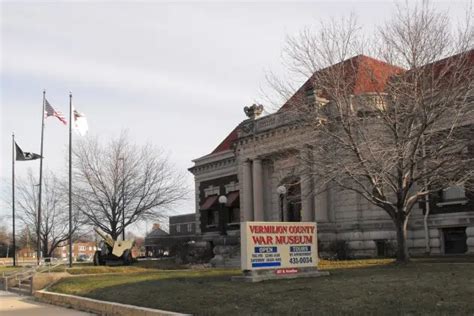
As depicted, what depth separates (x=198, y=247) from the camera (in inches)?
1770

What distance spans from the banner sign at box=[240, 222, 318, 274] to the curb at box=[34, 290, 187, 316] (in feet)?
12.7

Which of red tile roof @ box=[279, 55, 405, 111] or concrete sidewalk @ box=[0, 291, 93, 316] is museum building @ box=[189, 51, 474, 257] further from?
concrete sidewalk @ box=[0, 291, 93, 316]

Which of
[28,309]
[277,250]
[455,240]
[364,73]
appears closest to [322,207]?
[455,240]

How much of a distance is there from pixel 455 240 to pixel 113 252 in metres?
21.1

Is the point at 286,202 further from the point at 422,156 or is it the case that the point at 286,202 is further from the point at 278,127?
the point at 422,156

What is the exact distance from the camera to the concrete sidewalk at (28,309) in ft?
54.6

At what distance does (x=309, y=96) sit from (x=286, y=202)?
52.7 feet

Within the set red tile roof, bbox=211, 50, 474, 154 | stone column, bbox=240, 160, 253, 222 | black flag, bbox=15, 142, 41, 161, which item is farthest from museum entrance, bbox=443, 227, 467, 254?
black flag, bbox=15, 142, 41, 161

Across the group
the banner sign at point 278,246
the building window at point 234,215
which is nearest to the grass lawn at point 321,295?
the banner sign at point 278,246

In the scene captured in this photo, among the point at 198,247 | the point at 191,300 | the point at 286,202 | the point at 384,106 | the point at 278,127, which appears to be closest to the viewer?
the point at 191,300

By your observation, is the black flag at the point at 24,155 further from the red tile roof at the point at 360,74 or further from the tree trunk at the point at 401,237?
the tree trunk at the point at 401,237

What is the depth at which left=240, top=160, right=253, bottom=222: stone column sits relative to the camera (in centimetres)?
4034

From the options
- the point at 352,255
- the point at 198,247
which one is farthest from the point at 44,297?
the point at 198,247

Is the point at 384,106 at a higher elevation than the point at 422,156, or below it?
higher
